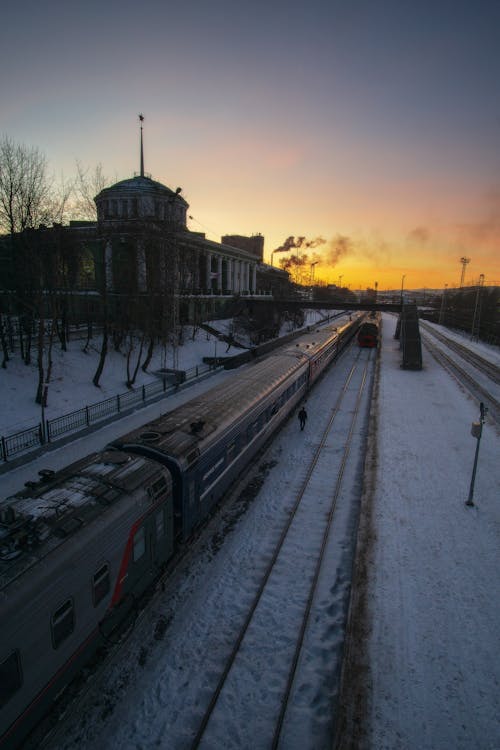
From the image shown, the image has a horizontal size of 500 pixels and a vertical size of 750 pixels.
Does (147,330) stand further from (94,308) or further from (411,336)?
(411,336)

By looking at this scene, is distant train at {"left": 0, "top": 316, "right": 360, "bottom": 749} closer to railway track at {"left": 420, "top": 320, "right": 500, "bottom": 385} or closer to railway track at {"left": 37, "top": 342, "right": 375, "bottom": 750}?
railway track at {"left": 37, "top": 342, "right": 375, "bottom": 750}

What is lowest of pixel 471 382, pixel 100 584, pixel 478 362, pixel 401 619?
pixel 401 619

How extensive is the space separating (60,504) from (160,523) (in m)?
2.43

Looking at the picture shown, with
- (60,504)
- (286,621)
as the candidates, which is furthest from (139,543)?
(286,621)

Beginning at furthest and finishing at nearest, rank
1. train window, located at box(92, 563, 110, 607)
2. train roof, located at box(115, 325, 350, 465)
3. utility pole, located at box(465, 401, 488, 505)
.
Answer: utility pole, located at box(465, 401, 488, 505), train roof, located at box(115, 325, 350, 465), train window, located at box(92, 563, 110, 607)

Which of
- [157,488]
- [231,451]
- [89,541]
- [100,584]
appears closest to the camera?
[89,541]

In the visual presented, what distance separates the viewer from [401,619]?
881 cm

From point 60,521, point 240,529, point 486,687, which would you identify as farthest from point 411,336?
point 60,521

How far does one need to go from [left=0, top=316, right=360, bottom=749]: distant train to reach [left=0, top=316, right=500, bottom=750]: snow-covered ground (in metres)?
1.17

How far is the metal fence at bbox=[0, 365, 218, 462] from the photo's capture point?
1664 centimetres

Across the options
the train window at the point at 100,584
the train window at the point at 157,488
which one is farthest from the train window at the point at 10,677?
the train window at the point at 157,488

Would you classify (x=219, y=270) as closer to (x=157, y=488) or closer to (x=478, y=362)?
(x=478, y=362)

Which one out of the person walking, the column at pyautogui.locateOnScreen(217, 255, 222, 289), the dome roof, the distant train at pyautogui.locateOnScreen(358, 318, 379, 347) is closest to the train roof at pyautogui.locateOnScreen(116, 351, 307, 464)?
the person walking

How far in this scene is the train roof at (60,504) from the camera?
5.67m
